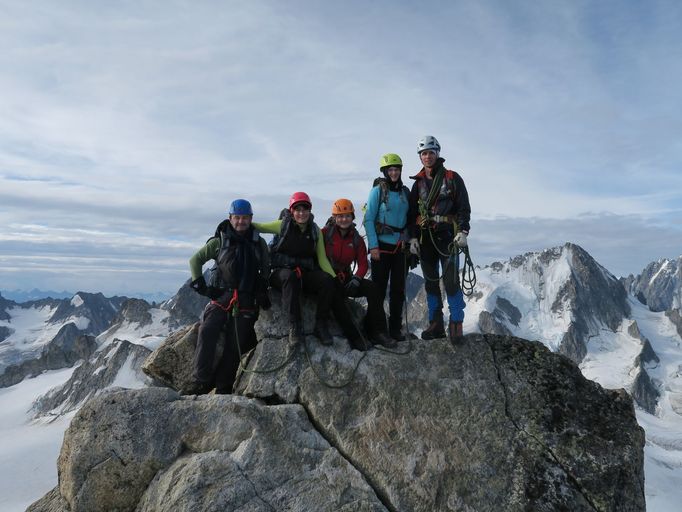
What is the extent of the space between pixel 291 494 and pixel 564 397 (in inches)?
247

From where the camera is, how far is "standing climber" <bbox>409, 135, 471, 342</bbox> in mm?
12141

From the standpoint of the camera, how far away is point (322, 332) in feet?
39.2

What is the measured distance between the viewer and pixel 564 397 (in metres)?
10.6

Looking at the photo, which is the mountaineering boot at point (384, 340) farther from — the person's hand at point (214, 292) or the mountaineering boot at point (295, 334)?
the person's hand at point (214, 292)

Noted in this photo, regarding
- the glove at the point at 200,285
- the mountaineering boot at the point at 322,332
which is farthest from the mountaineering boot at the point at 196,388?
the mountaineering boot at the point at 322,332

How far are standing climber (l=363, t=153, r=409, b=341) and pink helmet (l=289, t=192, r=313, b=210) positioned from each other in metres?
1.63

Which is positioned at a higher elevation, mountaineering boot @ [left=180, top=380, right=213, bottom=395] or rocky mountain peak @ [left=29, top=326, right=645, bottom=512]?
mountaineering boot @ [left=180, top=380, right=213, bottom=395]

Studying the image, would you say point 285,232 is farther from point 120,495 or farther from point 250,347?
point 120,495

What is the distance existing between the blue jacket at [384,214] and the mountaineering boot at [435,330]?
243 cm

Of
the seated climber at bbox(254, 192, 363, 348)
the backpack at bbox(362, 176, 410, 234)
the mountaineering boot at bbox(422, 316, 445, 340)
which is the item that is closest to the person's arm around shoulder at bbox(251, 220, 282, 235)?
the seated climber at bbox(254, 192, 363, 348)

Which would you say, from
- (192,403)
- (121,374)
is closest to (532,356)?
(192,403)

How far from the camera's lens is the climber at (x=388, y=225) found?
1227cm

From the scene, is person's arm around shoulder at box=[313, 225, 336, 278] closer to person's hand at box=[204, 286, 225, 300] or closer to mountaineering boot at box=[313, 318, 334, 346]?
mountaineering boot at box=[313, 318, 334, 346]

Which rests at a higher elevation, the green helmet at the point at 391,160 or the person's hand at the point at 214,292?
the green helmet at the point at 391,160
